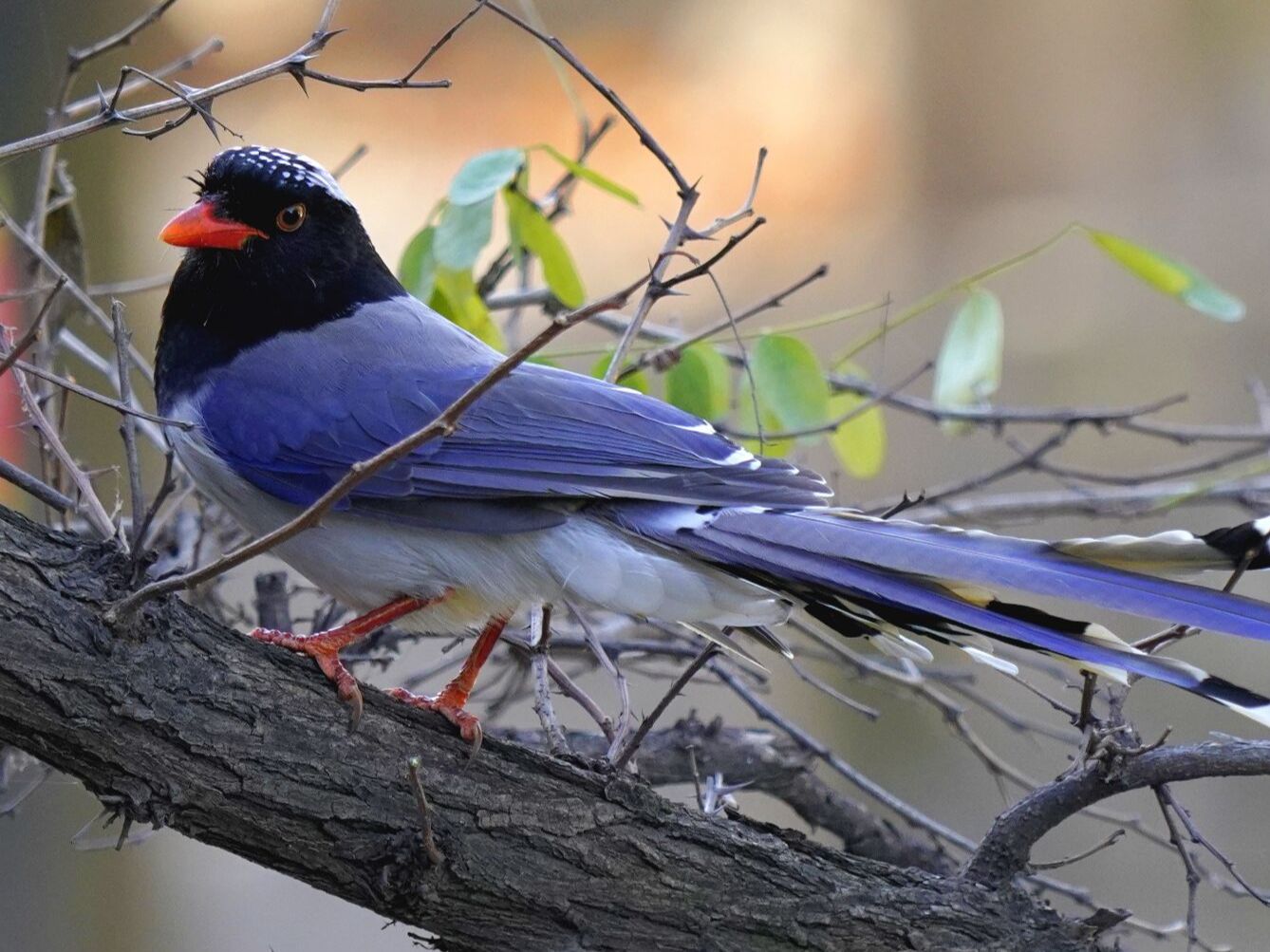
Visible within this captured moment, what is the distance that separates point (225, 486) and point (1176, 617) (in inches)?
60.7

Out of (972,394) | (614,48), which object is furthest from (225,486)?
(614,48)

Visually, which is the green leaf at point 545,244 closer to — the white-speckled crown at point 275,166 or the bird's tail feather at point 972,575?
the white-speckled crown at point 275,166

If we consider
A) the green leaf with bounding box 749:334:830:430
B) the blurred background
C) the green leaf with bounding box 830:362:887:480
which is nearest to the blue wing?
the green leaf with bounding box 749:334:830:430

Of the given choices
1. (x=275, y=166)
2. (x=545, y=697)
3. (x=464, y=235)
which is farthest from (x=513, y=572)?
(x=275, y=166)

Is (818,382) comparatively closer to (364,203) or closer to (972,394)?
(972,394)

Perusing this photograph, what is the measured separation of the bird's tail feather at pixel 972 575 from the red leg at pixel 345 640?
0.38m

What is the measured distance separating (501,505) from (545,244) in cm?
70

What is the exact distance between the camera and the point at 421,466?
2266 millimetres

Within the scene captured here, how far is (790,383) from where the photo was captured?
2.77 metres

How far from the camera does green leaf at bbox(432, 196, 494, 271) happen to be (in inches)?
102

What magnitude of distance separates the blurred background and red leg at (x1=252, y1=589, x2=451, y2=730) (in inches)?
110

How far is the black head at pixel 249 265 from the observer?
2543 mm

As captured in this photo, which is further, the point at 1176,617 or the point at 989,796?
the point at 989,796

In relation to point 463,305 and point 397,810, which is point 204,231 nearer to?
point 463,305
